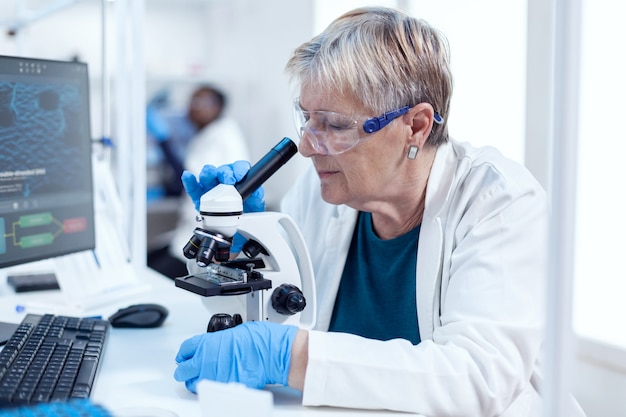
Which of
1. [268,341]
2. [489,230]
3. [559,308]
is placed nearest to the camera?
[559,308]

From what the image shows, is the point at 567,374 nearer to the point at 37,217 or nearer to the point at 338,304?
the point at 338,304

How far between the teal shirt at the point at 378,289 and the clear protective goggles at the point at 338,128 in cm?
26

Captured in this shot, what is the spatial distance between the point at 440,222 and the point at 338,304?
13.1 inches

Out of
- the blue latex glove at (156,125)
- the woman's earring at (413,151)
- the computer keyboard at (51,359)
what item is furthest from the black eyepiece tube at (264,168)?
the blue latex glove at (156,125)

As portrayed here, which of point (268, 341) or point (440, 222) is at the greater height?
point (440, 222)

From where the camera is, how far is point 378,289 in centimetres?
148

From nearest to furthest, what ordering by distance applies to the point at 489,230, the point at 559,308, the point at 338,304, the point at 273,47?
the point at 559,308
the point at 489,230
the point at 338,304
the point at 273,47

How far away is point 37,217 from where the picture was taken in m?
1.38

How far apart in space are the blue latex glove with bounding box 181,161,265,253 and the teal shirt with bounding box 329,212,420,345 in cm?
26

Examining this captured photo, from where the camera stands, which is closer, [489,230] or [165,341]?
[489,230]

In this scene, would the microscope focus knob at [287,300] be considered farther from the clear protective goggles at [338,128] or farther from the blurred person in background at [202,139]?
the blurred person in background at [202,139]

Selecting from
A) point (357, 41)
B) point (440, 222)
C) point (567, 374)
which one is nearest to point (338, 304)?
point (440, 222)

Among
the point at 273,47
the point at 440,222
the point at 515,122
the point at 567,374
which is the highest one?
the point at 273,47

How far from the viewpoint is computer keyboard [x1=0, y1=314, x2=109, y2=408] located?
93 centimetres
